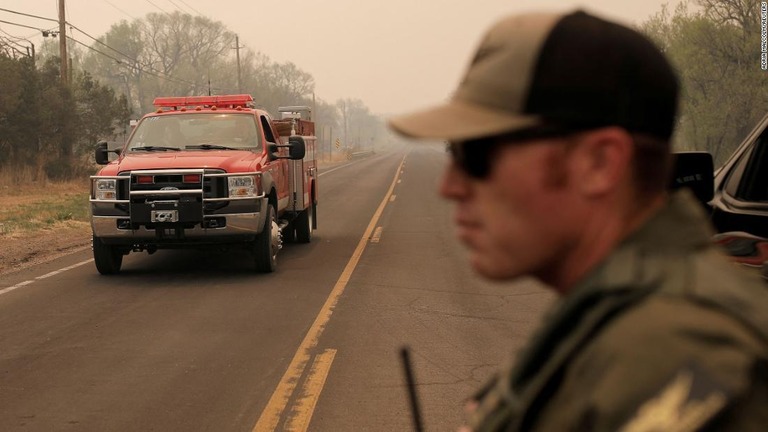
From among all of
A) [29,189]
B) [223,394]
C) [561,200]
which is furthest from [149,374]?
[29,189]

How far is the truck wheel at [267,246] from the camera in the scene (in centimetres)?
1156

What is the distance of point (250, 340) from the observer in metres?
7.92

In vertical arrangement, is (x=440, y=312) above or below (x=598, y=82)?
below

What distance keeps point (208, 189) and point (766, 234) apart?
8468 millimetres

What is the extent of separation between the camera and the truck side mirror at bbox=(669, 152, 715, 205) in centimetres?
369

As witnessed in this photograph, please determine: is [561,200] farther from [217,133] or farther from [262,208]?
[217,133]

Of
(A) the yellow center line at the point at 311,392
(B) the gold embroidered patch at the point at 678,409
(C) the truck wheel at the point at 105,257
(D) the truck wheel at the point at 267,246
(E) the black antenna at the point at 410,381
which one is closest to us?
(B) the gold embroidered patch at the point at 678,409

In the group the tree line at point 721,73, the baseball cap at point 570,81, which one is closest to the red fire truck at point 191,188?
the baseball cap at point 570,81

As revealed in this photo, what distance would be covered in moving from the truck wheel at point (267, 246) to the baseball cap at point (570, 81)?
1045 cm

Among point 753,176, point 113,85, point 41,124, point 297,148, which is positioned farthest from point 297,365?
point 113,85

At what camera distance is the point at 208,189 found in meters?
11.1

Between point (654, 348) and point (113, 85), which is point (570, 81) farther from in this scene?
point (113, 85)

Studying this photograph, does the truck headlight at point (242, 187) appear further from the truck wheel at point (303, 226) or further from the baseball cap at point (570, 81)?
the baseball cap at point (570, 81)

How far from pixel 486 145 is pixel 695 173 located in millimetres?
2727
